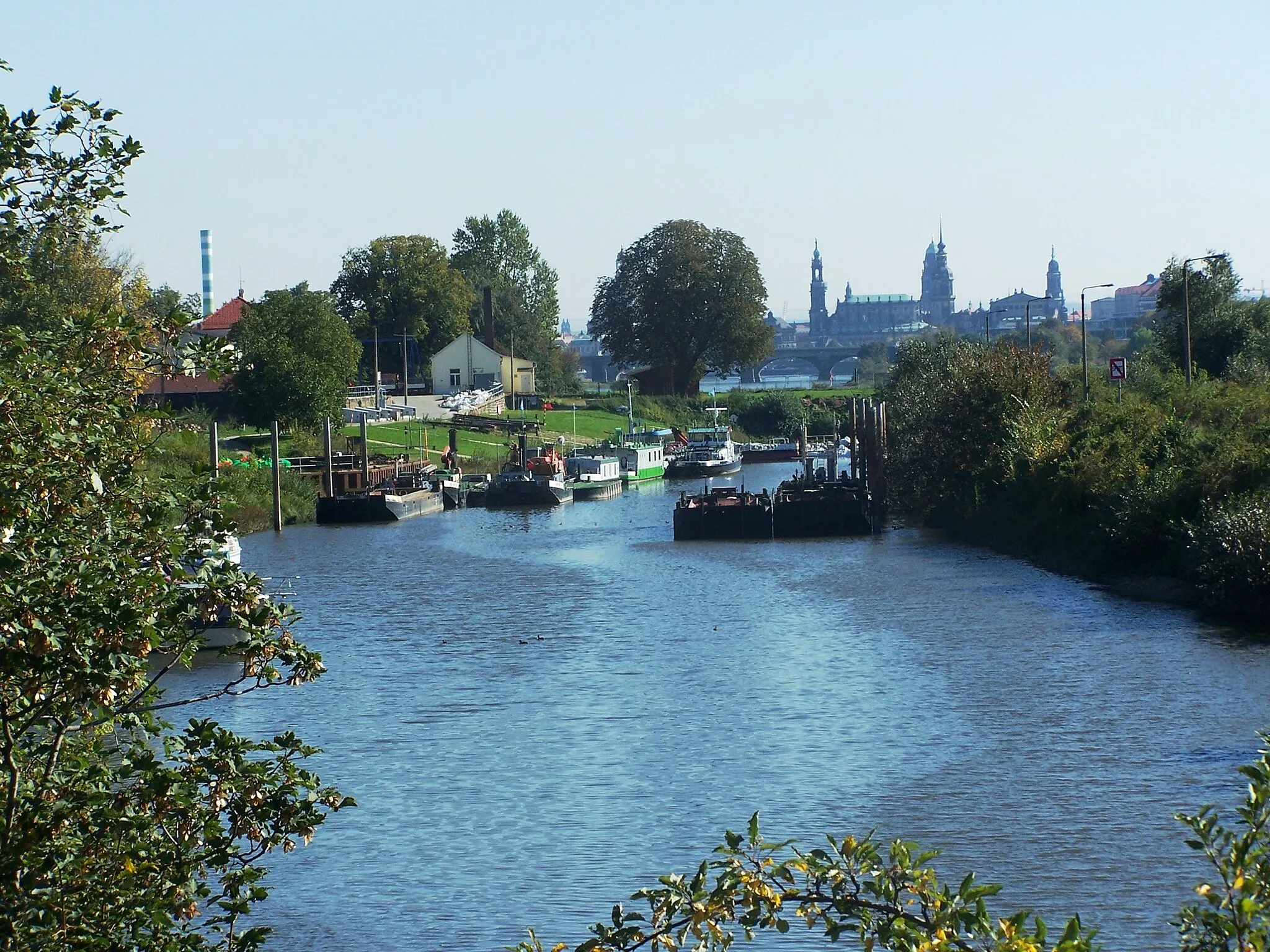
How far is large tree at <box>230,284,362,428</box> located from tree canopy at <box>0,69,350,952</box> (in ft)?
217

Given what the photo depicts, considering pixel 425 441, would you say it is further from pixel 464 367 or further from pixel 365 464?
pixel 464 367

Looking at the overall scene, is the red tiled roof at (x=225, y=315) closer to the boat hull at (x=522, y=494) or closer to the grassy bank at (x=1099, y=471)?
the boat hull at (x=522, y=494)

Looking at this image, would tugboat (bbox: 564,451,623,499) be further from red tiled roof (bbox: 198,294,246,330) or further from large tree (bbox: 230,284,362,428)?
red tiled roof (bbox: 198,294,246,330)

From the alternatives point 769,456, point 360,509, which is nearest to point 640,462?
point 769,456

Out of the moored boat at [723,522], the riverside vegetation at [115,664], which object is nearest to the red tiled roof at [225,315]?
the moored boat at [723,522]

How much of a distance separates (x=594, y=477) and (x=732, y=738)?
212ft

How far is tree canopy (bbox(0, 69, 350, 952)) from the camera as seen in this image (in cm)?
768

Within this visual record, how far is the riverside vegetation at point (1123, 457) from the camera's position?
3397 centimetres

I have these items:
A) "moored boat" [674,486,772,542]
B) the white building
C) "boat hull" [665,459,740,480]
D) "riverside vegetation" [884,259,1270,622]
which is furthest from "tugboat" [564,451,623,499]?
the white building

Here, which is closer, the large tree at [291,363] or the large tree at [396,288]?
the large tree at [291,363]

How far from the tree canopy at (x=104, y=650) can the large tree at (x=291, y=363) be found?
66262 mm

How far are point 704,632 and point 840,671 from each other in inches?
242

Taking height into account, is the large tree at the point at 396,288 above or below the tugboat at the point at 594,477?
above

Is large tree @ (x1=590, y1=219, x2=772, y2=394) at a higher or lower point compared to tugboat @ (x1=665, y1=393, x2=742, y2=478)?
higher
